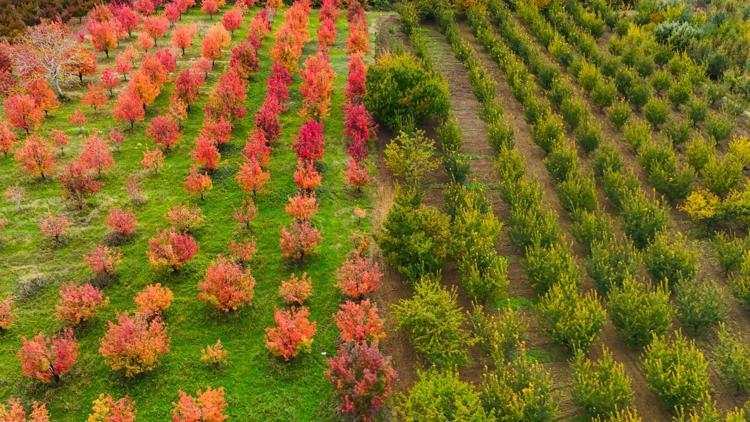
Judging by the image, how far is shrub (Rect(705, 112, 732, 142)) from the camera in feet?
76.8

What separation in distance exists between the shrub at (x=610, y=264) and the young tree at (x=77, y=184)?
1739 centimetres

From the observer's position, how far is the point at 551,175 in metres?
22.2

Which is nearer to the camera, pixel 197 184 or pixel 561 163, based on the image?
pixel 197 184

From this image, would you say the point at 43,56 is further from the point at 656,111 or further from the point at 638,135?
the point at 656,111

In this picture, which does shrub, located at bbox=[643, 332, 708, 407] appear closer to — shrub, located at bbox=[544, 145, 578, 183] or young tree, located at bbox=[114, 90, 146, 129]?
shrub, located at bbox=[544, 145, 578, 183]

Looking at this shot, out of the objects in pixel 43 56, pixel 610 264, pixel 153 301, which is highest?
pixel 43 56

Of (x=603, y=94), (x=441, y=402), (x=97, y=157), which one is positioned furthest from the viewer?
(x=603, y=94)

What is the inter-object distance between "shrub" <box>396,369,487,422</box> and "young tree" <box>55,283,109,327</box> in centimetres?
893

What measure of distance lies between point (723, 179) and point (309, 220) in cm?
1515

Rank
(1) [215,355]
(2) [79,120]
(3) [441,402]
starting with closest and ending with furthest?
(3) [441,402], (1) [215,355], (2) [79,120]

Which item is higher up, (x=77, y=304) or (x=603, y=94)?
(x=603, y=94)

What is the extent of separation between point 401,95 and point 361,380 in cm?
1460

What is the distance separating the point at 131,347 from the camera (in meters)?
13.6

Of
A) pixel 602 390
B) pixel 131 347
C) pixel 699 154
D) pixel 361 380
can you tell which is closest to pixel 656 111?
pixel 699 154
